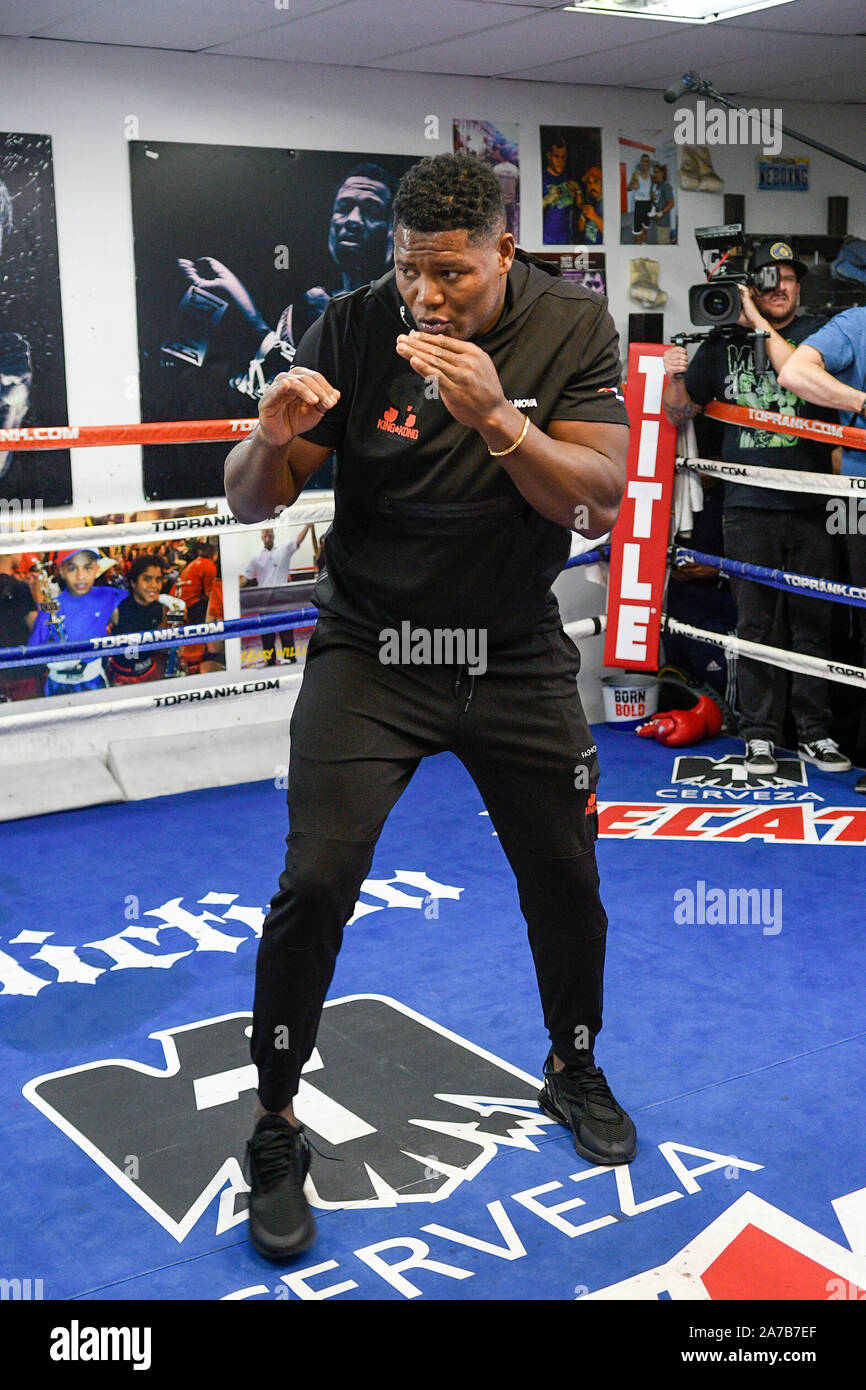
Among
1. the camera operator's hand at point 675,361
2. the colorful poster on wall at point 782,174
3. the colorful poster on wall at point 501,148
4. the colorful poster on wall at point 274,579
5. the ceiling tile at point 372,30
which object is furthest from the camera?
the colorful poster on wall at point 782,174

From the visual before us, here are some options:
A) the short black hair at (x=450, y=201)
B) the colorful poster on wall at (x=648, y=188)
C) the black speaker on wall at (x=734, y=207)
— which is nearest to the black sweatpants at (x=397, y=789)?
the short black hair at (x=450, y=201)

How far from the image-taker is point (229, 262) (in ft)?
16.3

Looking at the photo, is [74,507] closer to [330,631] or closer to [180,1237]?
[330,631]

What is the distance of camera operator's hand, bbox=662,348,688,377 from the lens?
5102mm

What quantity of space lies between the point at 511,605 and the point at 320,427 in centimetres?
41

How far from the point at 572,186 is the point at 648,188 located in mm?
407

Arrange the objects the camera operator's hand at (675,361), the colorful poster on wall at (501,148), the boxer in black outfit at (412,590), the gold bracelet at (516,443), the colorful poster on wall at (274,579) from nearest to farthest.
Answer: the gold bracelet at (516,443)
the boxer in black outfit at (412,590)
the camera operator's hand at (675,361)
the colorful poster on wall at (274,579)
the colorful poster on wall at (501,148)

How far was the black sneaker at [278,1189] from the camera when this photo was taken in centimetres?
222

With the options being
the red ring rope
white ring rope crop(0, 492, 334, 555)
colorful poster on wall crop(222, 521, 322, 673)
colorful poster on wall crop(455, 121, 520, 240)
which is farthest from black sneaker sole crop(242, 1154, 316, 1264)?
colorful poster on wall crop(455, 121, 520, 240)

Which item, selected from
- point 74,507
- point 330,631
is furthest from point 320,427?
point 74,507

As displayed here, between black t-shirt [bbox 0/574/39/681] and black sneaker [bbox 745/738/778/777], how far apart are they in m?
Result: 2.51

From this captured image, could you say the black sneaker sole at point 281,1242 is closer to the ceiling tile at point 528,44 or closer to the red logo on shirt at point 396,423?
the red logo on shirt at point 396,423

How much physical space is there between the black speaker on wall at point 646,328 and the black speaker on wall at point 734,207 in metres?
0.60

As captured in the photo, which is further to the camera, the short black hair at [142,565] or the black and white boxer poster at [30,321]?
the short black hair at [142,565]
